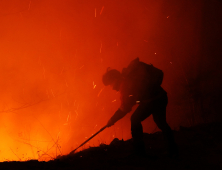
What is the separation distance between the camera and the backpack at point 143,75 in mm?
3150

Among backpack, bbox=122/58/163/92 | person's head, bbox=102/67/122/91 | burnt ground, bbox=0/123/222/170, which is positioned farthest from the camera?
person's head, bbox=102/67/122/91

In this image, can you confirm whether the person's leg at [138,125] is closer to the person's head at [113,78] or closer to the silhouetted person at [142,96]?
the silhouetted person at [142,96]

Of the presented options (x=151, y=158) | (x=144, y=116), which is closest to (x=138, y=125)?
(x=144, y=116)

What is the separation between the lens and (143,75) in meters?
3.14

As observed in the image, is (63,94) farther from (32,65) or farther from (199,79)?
(199,79)

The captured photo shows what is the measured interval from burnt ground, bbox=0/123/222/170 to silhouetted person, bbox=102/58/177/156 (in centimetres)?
26

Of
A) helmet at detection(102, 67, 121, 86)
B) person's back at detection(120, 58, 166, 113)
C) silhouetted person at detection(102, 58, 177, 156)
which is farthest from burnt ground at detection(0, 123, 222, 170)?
helmet at detection(102, 67, 121, 86)

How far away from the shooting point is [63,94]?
10.8 metres

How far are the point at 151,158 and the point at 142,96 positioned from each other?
928 mm

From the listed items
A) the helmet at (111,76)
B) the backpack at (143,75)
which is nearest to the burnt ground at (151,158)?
the backpack at (143,75)

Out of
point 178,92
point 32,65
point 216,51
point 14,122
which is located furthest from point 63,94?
point 216,51

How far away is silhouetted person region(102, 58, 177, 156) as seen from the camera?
3.17 m

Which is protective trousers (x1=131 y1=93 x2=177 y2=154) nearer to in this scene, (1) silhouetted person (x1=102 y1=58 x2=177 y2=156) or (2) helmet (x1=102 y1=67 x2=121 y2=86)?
(1) silhouetted person (x1=102 y1=58 x2=177 y2=156)

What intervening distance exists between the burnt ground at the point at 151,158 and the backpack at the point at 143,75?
1071mm
